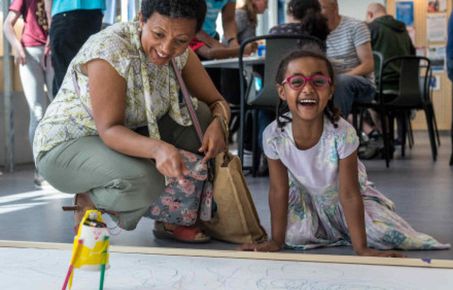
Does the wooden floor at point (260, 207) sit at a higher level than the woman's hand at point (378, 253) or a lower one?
lower

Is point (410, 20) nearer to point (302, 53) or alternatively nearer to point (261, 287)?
point (302, 53)

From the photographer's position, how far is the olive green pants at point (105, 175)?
7.30 ft

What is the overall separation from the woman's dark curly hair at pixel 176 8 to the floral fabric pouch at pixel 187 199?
19.4 inches

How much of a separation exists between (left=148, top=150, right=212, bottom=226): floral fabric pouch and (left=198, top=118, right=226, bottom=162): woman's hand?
12 centimetres

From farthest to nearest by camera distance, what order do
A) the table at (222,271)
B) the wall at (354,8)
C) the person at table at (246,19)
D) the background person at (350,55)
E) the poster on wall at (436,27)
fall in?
the poster on wall at (436,27), the wall at (354,8), the person at table at (246,19), the background person at (350,55), the table at (222,271)

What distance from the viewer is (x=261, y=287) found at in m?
1.58

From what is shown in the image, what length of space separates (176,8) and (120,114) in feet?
1.03

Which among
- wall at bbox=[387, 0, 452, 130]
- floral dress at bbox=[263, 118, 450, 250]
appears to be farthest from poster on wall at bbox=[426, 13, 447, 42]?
floral dress at bbox=[263, 118, 450, 250]

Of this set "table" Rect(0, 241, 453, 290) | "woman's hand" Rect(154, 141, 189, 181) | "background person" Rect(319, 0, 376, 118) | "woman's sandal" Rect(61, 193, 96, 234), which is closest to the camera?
"table" Rect(0, 241, 453, 290)

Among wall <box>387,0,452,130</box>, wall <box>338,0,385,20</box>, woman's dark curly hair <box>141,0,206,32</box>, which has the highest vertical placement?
wall <box>338,0,385,20</box>

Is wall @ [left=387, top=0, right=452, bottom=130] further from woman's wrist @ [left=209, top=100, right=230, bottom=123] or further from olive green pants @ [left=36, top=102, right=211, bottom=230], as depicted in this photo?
olive green pants @ [left=36, top=102, right=211, bottom=230]

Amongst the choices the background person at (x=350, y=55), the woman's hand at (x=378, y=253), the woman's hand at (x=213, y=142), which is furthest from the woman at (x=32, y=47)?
the woman's hand at (x=378, y=253)

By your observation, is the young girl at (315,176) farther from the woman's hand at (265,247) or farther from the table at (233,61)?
the table at (233,61)

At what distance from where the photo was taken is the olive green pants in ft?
7.30
